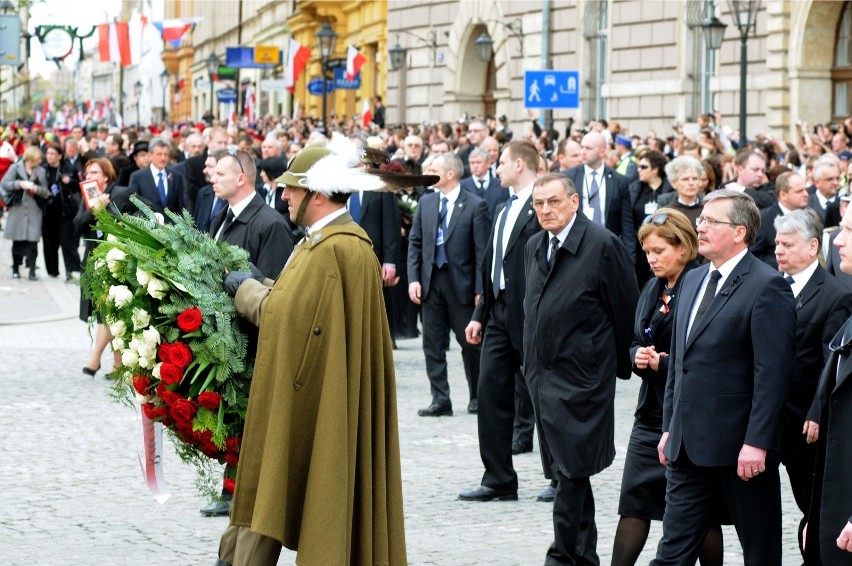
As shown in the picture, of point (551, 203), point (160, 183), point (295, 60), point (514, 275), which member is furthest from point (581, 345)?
point (295, 60)

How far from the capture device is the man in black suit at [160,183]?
1575cm

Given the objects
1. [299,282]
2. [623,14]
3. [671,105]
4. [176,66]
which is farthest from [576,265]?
[176,66]

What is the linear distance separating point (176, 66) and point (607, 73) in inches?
2842

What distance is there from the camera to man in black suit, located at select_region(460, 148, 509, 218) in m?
14.6

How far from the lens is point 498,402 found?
9234mm

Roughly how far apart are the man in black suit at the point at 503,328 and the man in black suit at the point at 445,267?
6.42 ft

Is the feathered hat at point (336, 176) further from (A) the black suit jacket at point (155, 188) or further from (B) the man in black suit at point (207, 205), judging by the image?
(A) the black suit jacket at point (155, 188)

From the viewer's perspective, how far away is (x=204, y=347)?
645 cm

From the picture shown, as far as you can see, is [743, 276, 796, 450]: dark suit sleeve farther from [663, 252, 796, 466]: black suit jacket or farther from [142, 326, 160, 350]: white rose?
[142, 326, 160, 350]: white rose

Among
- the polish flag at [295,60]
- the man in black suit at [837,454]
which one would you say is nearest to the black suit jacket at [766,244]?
the man in black suit at [837,454]

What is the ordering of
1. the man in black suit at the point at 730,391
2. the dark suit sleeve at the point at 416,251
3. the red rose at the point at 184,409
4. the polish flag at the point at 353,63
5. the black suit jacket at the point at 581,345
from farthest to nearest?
the polish flag at the point at 353,63, the dark suit sleeve at the point at 416,251, the black suit jacket at the point at 581,345, the red rose at the point at 184,409, the man in black suit at the point at 730,391

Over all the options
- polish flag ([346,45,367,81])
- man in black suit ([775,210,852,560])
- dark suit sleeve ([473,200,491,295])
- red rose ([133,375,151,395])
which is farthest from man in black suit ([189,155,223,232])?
polish flag ([346,45,367,81])

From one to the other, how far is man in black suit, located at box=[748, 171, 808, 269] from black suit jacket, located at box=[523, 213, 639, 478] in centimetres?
425

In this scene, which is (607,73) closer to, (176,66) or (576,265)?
(576,265)
